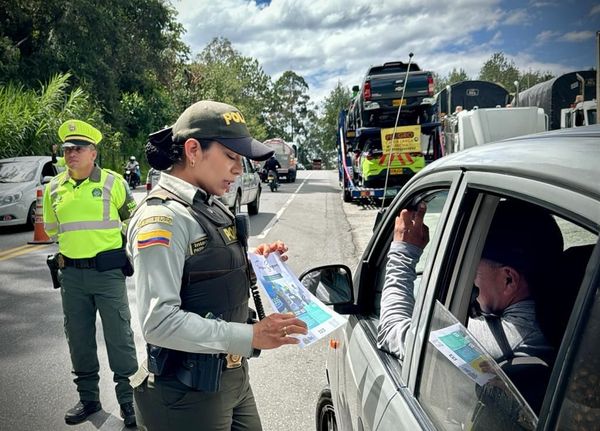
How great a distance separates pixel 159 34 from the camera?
32281 mm

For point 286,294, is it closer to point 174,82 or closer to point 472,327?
point 472,327

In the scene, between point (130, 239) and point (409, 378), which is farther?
point (130, 239)

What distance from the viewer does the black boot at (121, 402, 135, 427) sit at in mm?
3096

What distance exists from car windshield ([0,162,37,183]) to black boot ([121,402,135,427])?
9281 mm

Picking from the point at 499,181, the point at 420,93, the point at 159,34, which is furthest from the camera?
the point at 159,34

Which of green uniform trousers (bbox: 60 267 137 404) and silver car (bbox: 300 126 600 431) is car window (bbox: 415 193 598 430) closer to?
silver car (bbox: 300 126 600 431)

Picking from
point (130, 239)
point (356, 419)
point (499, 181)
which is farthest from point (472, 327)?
point (130, 239)

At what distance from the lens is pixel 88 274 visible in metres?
3.16

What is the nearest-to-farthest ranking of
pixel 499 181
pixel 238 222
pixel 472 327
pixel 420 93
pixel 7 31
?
pixel 499 181
pixel 472 327
pixel 238 222
pixel 420 93
pixel 7 31

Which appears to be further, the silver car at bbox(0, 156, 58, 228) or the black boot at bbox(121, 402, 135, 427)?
the silver car at bbox(0, 156, 58, 228)

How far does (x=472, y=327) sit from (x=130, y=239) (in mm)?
1156

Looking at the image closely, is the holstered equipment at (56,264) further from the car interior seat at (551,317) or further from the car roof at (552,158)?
the car interior seat at (551,317)

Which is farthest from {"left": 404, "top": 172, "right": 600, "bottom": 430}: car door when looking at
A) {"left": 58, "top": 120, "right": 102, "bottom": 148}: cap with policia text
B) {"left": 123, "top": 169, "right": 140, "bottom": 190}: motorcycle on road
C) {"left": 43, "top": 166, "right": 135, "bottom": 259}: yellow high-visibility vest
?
{"left": 123, "top": 169, "right": 140, "bottom": 190}: motorcycle on road

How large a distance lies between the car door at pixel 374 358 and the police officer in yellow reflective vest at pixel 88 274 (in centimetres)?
159
